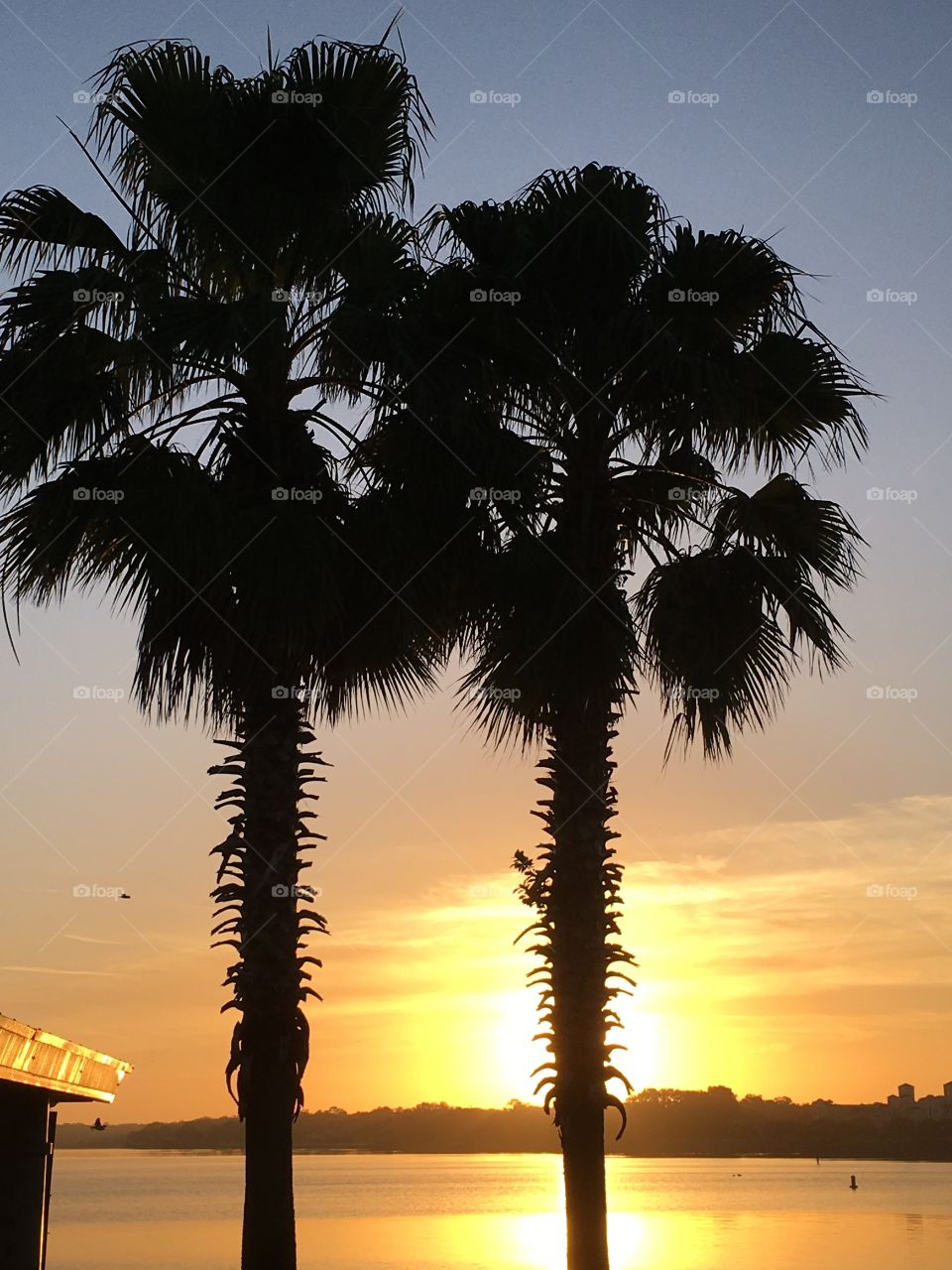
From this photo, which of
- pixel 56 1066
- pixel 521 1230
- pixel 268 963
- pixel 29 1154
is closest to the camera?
pixel 56 1066

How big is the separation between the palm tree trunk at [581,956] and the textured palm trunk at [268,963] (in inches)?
107

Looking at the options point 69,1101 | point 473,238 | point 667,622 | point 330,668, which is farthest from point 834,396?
point 69,1101

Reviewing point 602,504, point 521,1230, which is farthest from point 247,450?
point 521,1230

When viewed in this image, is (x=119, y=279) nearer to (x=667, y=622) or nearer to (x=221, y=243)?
(x=221, y=243)

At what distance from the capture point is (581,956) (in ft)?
50.1

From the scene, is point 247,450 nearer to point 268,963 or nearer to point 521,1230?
point 268,963

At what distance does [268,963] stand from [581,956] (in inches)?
130

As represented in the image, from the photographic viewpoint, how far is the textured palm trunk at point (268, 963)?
13.6 meters

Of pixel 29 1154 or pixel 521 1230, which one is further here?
pixel 521 1230

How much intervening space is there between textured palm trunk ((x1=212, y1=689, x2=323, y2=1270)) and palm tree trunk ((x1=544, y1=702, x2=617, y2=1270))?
107 inches

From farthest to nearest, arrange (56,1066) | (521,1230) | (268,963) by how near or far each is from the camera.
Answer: (521,1230)
(268,963)
(56,1066)

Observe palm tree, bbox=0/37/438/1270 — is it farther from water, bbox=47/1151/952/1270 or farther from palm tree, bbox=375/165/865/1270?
water, bbox=47/1151/952/1270

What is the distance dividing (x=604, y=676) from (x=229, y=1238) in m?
94.4

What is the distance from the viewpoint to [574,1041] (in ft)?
49.4
